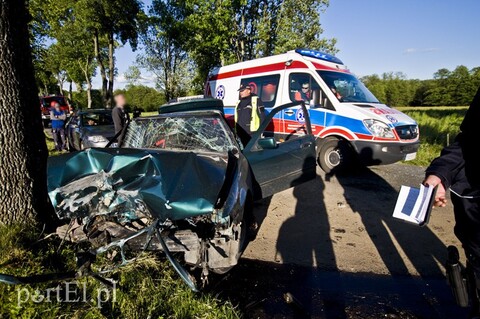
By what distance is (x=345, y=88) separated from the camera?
6.25 m

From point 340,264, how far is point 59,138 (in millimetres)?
9653

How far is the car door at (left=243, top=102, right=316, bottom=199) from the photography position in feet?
11.0

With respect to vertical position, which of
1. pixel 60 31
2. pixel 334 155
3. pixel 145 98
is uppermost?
pixel 60 31

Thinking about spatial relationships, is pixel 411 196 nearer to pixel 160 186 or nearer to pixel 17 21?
pixel 160 186

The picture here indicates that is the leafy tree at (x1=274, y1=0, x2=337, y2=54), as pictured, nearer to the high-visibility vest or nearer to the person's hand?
the high-visibility vest

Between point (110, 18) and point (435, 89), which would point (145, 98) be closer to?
point (110, 18)

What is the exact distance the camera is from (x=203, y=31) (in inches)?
691

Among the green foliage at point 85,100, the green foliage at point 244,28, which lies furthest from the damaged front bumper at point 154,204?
the green foliage at point 85,100

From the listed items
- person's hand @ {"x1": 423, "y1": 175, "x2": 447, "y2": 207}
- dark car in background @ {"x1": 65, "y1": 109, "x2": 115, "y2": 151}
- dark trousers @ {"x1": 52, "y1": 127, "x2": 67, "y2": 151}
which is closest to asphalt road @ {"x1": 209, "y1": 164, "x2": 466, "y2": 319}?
person's hand @ {"x1": 423, "y1": 175, "x2": 447, "y2": 207}

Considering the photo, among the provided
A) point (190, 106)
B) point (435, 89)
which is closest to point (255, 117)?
point (190, 106)

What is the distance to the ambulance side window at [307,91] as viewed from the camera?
6.01 metres

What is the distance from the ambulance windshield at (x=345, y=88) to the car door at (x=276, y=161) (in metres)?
2.18

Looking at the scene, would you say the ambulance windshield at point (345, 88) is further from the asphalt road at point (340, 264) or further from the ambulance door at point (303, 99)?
the asphalt road at point (340, 264)

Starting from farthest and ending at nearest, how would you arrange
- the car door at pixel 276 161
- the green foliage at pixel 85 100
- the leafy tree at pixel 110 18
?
1. the green foliage at pixel 85 100
2. the leafy tree at pixel 110 18
3. the car door at pixel 276 161
